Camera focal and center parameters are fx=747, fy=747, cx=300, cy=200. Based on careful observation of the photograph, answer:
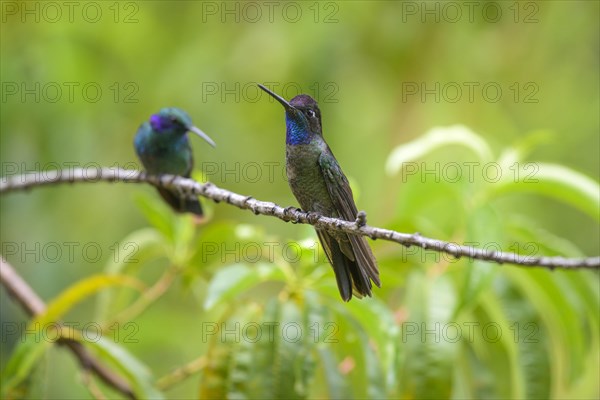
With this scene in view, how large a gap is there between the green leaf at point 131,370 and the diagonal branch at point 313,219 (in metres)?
0.65

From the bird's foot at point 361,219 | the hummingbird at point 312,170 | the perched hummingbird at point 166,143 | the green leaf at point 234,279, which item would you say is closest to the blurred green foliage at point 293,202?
the green leaf at point 234,279

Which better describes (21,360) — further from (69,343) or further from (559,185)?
(559,185)

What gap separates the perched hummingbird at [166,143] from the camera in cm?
434

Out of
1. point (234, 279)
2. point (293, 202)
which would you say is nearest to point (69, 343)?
point (234, 279)

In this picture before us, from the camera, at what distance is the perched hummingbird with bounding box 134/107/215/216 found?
4.34m

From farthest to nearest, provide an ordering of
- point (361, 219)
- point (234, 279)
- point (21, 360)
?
1. point (21, 360)
2. point (234, 279)
3. point (361, 219)

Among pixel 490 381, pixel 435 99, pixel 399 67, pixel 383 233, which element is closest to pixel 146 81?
pixel 399 67

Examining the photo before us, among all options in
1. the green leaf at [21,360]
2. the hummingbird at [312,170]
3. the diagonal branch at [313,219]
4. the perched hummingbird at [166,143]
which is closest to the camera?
the diagonal branch at [313,219]

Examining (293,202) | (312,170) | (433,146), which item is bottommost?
(312,170)

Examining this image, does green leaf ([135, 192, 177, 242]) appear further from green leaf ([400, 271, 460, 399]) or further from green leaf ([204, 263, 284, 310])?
green leaf ([400, 271, 460, 399])

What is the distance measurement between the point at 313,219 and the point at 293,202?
324 cm

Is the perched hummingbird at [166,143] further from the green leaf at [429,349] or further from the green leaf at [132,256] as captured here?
the green leaf at [429,349]

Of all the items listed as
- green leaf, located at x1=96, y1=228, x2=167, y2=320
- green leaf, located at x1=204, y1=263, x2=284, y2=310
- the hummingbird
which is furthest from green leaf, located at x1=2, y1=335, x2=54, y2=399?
the hummingbird

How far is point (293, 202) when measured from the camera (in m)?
5.48
